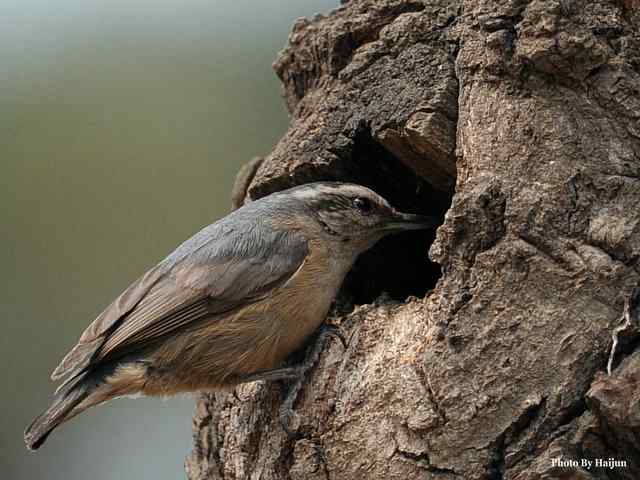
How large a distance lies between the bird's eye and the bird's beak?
0.12 meters

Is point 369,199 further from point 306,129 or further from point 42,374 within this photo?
point 42,374

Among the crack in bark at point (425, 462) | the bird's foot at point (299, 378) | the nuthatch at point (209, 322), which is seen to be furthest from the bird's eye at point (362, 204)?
the crack in bark at point (425, 462)

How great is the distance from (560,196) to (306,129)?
1.42 m

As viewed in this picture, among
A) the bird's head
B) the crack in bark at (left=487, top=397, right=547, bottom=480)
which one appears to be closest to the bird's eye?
the bird's head

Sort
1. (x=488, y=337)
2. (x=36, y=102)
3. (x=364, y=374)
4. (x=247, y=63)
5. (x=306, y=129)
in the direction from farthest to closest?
(x=247, y=63)
(x=36, y=102)
(x=306, y=129)
(x=364, y=374)
(x=488, y=337)

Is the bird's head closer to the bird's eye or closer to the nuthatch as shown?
the bird's eye

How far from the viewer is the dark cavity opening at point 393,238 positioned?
4.53 m

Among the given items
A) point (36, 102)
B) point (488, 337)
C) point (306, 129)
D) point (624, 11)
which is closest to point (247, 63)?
point (36, 102)

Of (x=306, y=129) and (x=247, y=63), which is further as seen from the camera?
(x=247, y=63)

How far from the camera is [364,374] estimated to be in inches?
143

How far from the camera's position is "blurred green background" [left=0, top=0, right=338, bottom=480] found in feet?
21.1

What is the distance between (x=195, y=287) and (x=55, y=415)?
79 centimetres

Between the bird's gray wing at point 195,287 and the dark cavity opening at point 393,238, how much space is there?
1.59 ft

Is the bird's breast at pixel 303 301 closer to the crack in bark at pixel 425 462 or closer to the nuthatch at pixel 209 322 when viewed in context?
the nuthatch at pixel 209 322
